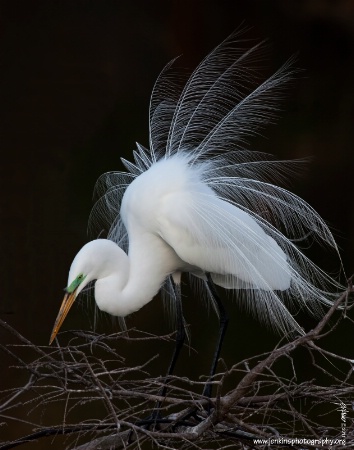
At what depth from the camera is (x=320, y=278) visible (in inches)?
93.6

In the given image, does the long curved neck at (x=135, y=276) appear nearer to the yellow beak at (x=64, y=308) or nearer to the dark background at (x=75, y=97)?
the yellow beak at (x=64, y=308)

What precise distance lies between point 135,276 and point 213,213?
0.24m

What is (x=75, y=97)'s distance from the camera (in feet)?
10.3

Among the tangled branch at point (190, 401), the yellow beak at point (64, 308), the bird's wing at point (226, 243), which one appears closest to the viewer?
the tangled branch at point (190, 401)

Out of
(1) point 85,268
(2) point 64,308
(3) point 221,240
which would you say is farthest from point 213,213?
(2) point 64,308

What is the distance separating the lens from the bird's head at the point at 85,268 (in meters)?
2.05

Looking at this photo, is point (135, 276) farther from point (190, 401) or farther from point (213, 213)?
point (190, 401)

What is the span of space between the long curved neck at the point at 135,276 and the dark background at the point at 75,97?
31.1 inches

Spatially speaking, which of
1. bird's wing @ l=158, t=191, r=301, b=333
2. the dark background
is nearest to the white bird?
bird's wing @ l=158, t=191, r=301, b=333

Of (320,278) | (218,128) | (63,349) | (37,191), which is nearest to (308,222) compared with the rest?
(320,278)

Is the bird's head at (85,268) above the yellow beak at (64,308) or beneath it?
above

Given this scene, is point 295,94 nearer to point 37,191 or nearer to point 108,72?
point 108,72

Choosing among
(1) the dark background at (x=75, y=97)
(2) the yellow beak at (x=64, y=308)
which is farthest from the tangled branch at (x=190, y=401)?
(1) the dark background at (x=75, y=97)

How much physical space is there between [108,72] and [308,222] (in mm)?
1043
